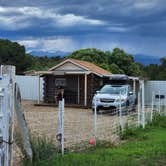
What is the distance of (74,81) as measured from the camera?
1531 inches

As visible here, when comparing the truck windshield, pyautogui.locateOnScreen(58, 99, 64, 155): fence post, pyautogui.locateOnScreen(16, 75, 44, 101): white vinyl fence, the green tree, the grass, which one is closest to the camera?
the grass

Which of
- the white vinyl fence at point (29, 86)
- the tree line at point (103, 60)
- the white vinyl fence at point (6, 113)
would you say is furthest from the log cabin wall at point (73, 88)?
the white vinyl fence at point (6, 113)

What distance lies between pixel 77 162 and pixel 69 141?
4.93 m

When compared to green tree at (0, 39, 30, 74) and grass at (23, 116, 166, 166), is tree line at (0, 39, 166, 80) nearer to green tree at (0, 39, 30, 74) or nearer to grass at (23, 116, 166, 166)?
green tree at (0, 39, 30, 74)

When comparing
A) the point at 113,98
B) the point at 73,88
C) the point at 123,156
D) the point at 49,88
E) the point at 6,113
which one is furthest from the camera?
the point at 49,88

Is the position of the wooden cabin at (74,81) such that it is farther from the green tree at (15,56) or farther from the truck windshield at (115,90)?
the green tree at (15,56)

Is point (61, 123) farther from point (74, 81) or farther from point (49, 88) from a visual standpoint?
point (49, 88)

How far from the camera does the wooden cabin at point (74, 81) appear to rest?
3750 cm

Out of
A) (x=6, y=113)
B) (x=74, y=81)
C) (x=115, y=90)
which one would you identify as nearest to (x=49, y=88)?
(x=74, y=81)

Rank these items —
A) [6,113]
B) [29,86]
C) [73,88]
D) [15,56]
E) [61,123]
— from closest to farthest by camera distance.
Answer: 1. [6,113]
2. [61,123]
3. [73,88]
4. [29,86]
5. [15,56]

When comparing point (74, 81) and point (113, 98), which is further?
point (74, 81)

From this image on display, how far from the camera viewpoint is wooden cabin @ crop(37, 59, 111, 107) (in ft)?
123

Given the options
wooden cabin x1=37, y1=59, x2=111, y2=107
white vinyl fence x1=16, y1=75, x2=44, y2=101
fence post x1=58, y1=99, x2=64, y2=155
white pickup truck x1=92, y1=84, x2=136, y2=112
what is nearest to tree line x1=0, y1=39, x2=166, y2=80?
white vinyl fence x1=16, y1=75, x2=44, y2=101

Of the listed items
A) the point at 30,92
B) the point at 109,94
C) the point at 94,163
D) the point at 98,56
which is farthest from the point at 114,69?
the point at 94,163
